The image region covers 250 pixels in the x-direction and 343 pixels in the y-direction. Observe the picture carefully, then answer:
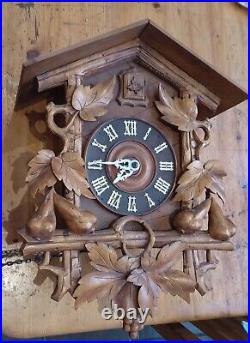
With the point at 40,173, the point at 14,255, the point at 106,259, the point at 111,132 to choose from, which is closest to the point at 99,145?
the point at 111,132

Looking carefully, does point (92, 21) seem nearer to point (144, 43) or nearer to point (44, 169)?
point (144, 43)

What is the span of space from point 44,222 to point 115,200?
17cm

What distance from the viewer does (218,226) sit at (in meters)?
1.01

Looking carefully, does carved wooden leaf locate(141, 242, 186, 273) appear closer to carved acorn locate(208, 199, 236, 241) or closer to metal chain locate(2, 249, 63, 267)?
carved acorn locate(208, 199, 236, 241)

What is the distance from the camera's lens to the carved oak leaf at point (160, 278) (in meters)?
0.94

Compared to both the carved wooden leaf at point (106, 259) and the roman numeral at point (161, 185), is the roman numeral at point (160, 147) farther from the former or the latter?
the carved wooden leaf at point (106, 259)

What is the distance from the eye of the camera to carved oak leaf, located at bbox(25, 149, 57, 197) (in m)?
0.92

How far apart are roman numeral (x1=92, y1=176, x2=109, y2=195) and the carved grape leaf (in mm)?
205

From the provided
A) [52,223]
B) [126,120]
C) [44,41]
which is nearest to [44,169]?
[52,223]

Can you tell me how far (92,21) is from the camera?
1.32 meters

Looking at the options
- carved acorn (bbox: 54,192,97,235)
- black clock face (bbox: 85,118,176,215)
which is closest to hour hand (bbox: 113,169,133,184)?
black clock face (bbox: 85,118,176,215)

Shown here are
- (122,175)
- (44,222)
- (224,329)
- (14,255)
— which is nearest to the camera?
(44,222)

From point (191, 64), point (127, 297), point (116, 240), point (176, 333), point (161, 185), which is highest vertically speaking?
point (191, 64)

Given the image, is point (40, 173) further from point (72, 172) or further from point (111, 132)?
point (111, 132)
